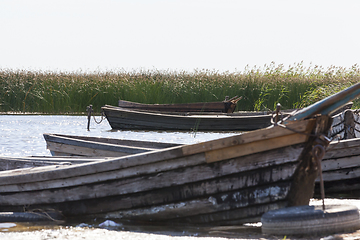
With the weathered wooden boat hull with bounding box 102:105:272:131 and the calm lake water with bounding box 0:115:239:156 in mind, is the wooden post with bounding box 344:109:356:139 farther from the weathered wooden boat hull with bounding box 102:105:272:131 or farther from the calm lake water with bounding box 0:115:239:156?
the weathered wooden boat hull with bounding box 102:105:272:131

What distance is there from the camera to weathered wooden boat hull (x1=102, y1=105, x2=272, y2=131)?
44.9 feet

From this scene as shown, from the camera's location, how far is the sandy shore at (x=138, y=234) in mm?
3480

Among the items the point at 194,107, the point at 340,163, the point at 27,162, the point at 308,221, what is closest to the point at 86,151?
Answer: the point at 27,162

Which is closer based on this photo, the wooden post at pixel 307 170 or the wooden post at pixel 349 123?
the wooden post at pixel 307 170

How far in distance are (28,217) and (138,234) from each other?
4.31 feet

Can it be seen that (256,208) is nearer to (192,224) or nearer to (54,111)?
(192,224)

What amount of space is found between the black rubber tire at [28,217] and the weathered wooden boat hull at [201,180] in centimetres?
20

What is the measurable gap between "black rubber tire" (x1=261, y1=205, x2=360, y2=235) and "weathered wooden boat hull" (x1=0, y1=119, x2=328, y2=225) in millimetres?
190

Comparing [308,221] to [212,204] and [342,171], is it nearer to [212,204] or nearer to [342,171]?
[212,204]

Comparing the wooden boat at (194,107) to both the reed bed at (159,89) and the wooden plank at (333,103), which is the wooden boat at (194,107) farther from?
the wooden plank at (333,103)

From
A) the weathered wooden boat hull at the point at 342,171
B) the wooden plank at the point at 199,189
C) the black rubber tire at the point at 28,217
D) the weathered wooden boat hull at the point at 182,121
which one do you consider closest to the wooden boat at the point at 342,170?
the weathered wooden boat hull at the point at 342,171

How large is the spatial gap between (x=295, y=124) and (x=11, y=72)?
18652 millimetres

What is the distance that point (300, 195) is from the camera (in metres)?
3.64

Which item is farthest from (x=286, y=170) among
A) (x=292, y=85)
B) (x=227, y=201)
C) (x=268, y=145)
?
(x=292, y=85)
